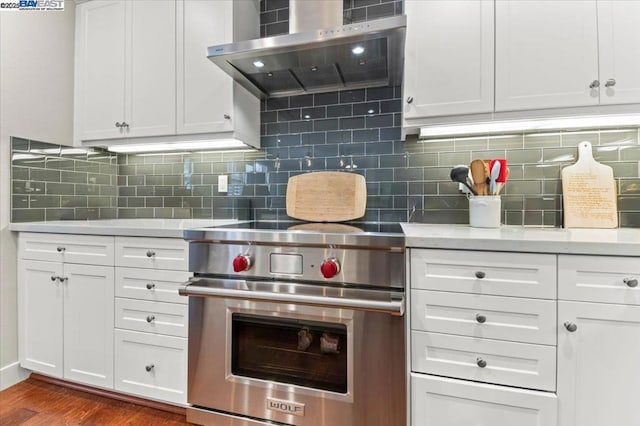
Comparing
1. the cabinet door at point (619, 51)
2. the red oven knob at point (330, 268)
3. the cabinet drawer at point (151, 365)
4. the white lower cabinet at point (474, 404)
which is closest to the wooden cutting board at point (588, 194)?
the cabinet door at point (619, 51)

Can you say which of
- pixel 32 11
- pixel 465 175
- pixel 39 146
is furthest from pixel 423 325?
pixel 32 11

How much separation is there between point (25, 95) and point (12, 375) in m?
1.62

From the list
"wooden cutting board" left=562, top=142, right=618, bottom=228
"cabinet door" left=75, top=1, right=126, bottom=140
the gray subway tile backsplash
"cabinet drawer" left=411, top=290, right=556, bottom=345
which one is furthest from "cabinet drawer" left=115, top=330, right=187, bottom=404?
"wooden cutting board" left=562, top=142, right=618, bottom=228

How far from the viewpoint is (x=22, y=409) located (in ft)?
5.15

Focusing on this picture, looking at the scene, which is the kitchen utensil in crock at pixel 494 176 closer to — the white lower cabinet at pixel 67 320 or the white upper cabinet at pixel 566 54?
the white upper cabinet at pixel 566 54

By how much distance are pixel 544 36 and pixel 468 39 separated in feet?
0.99

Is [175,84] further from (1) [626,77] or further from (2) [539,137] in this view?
(1) [626,77]

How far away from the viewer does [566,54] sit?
132cm

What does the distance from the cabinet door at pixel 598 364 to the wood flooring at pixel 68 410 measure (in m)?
1.62

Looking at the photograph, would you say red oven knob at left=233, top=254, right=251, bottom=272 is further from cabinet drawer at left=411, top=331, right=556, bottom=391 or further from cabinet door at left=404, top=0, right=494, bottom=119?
cabinet door at left=404, top=0, right=494, bottom=119

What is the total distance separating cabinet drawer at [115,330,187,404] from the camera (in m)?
1.47

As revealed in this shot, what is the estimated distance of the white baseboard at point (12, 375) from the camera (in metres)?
1.72

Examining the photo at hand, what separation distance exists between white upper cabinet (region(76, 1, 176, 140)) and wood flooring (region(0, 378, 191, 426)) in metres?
1.50

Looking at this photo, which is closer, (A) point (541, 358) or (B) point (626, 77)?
(A) point (541, 358)
